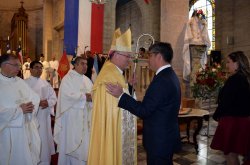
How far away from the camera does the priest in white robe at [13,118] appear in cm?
294

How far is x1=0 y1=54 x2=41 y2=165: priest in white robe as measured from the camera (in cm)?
294

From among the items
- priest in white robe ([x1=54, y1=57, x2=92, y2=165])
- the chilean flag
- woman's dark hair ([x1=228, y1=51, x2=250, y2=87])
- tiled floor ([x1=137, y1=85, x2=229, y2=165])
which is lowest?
tiled floor ([x1=137, y1=85, x2=229, y2=165])

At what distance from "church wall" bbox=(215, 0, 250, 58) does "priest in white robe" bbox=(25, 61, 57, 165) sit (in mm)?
11400

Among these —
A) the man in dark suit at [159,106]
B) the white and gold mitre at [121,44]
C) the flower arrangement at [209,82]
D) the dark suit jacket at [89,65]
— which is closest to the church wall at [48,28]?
the dark suit jacket at [89,65]

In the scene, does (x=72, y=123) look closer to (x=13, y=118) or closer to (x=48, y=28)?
(x=13, y=118)

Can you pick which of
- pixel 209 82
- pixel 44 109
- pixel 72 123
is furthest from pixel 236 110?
pixel 44 109

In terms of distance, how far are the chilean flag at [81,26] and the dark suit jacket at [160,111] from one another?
19.6ft

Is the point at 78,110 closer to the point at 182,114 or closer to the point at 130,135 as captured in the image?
the point at 130,135

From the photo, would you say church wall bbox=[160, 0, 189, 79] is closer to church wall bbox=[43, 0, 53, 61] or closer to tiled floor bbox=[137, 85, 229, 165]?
tiled floor bbox=[137, 85, 229, 165]

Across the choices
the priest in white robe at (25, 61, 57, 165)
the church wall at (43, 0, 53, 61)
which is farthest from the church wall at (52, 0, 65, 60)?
the priest in white robe at (25, 61, 57, 165)

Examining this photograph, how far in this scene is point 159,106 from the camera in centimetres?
235

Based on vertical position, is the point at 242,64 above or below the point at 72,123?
above

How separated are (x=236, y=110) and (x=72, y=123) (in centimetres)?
218

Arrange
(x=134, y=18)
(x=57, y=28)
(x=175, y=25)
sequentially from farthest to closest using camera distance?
(x=134, y=18) → (x=57, y=28) → (x=175, y=25)
